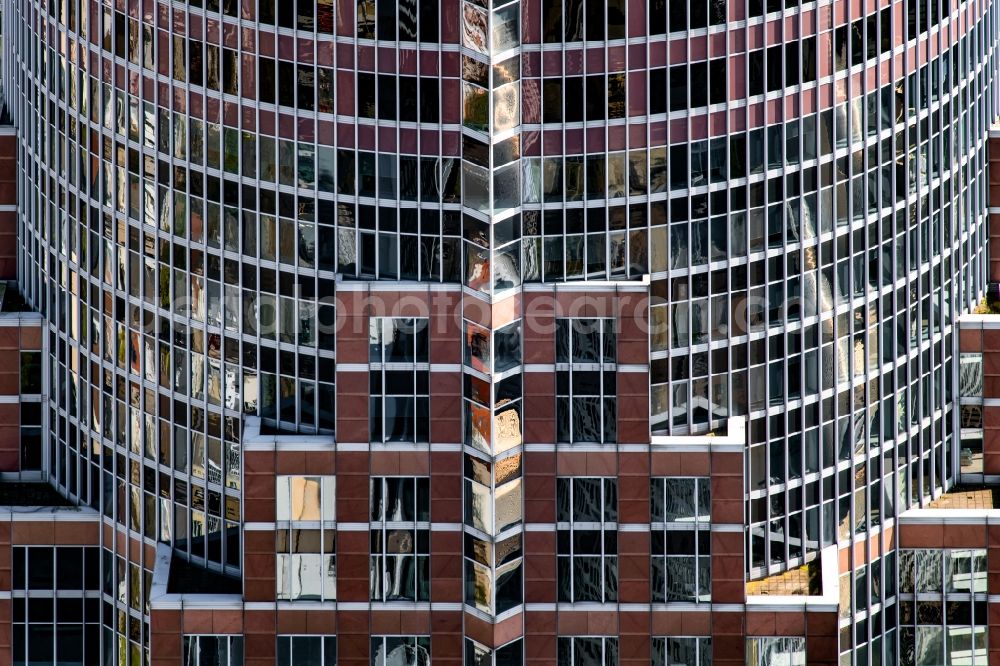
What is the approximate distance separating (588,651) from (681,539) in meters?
8.79

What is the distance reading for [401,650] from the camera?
159m

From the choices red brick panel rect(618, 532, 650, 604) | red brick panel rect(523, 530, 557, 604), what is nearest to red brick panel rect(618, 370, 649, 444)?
red brick panel rect(618, 532, 650, 604)

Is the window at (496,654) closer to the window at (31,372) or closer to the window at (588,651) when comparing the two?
the window at (588,651)

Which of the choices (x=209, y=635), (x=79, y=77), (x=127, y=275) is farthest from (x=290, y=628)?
(x=79, y=77)

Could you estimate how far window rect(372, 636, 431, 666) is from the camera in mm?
159000

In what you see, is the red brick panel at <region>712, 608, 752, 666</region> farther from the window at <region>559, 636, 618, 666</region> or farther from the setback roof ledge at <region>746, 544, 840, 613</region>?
the window at <region>559, 636, 618, 666</region>

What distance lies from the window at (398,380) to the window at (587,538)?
341 inches

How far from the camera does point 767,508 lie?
161m

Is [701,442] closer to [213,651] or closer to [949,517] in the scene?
[949,517]

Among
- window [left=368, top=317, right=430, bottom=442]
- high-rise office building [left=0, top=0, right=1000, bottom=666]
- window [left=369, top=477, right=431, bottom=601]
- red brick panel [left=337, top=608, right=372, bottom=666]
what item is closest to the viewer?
high-rise office building [left=0, top=0, right=1000, bottom=666]

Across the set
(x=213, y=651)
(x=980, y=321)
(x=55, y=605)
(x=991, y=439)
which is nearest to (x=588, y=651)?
(x=213, y=651)

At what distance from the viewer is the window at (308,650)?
15888 centimetres

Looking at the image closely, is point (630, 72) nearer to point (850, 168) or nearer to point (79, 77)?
point (850, 168)

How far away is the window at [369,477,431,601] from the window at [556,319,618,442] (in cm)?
878
